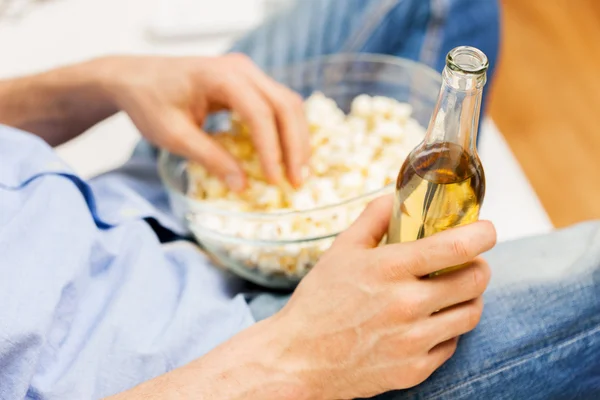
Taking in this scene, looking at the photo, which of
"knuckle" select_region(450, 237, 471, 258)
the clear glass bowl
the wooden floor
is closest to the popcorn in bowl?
the clear glass bowl

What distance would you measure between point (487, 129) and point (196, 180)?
0.74 meters

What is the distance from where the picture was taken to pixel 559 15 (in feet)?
5.58

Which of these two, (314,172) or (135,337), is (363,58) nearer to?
(314,172)

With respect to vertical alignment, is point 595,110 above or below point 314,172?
below

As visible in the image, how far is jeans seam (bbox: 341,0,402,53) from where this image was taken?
2.76 feet

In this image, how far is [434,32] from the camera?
0.84m

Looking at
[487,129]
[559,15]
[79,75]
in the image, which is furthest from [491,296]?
[559,15]

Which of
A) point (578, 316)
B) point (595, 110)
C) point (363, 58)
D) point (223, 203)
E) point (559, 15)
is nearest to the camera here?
point (578, 316)

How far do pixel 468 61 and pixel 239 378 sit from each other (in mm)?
315

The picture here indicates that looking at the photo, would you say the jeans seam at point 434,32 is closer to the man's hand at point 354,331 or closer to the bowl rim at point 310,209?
the bowl rim at point 310,209

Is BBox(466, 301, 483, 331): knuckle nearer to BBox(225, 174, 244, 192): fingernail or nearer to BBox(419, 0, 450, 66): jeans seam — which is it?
BBox(225, 174, 244, 192): fingernail

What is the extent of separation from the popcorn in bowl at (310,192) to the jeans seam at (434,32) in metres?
0.13

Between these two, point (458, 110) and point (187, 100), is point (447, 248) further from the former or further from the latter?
point (187, 100)

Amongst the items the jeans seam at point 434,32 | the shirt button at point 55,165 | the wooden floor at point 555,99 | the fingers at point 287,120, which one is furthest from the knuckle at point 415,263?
the wooden floor at point 555,99
